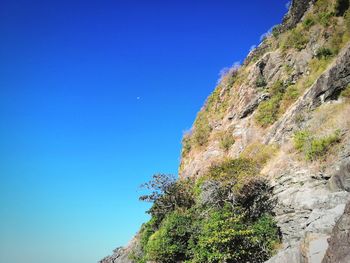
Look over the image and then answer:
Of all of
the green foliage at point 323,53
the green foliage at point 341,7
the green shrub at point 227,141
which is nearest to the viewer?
the green foliage at point 323,53

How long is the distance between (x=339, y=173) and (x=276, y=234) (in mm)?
4471

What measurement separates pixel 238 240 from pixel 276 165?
195 inches

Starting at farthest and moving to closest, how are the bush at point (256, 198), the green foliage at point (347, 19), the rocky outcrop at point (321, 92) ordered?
1. the green foliage at point (347, 19)
2. the rocky outcrop at point (321, 92)
3. the bush at point (256, 198)

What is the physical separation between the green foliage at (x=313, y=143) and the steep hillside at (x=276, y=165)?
54 mm

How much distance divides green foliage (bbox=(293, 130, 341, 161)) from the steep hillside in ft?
0.18

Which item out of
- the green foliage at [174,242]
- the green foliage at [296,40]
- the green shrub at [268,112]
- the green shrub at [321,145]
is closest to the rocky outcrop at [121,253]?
the green foliage at [174,242]

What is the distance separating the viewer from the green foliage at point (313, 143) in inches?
628

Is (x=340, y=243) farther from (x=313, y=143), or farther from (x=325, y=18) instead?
(x=325, y=18)

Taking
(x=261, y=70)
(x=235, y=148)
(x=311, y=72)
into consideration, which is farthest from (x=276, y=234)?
(x=261, y=70)

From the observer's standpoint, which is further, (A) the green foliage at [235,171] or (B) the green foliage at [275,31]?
(B) the green foliage at [275,31]

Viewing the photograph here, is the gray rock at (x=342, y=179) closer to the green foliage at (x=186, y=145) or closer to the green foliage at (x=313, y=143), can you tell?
the green foliage at (x=313, y=143)

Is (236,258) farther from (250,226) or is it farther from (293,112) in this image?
(293,112)

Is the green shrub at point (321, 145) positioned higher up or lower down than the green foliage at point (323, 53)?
lower down

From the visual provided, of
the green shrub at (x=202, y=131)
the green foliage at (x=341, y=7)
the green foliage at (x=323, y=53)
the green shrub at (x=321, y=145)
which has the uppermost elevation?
the green foliage at (x=341, y=7)
